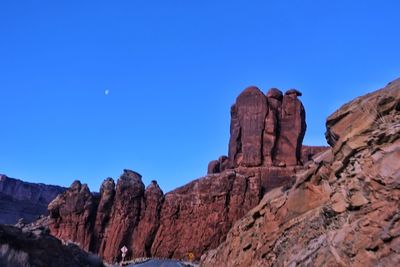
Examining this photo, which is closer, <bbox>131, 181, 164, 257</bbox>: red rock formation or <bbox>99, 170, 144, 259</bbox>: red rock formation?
<bbox>131, 181, 164, 257</bbox>: red rock formation

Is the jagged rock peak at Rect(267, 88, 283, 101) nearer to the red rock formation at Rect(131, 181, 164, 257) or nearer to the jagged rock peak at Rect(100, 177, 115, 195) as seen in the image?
the red rock formation at Rect(131, 181, 164, 257)

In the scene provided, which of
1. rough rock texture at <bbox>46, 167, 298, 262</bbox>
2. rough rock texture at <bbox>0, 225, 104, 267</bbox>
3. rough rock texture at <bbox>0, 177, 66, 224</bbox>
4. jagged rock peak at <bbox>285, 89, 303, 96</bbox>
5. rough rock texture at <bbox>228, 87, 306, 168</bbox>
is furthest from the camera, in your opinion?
rough rock texture at <bbox>0, 177, 66, 224</bbox>

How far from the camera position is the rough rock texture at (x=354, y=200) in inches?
446

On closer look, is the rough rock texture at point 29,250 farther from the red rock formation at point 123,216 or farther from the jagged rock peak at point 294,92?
the jagged rock peak at point 294,92

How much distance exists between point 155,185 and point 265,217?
2024 inches

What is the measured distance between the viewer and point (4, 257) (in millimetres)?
16750

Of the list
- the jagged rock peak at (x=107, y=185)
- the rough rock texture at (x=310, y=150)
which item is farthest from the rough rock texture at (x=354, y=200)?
the rough rock texture at (x=310, y=150)

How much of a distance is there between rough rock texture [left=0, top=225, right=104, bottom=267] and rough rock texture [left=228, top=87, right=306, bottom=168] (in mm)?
55419

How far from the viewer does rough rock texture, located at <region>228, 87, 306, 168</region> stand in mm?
75562

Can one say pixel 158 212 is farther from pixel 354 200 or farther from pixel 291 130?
pixel 354 200

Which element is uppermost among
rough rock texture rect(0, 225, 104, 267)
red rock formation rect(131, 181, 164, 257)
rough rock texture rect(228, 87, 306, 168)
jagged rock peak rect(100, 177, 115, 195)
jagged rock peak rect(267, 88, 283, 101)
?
jagged rock peak rect(267, 88, 283, 101)

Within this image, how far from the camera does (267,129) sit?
77.1 meters

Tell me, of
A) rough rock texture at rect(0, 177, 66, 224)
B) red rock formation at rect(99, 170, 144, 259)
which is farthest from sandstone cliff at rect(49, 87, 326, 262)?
rough rock texture at rect(0, 177, 66, 224)

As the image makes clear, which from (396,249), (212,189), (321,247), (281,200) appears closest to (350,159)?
(321,247)
